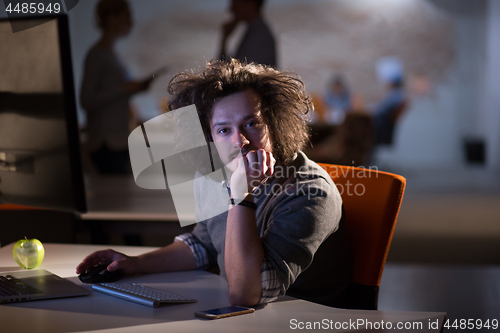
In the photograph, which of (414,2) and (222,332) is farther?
(414,2)

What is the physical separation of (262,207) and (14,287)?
1.84 ft

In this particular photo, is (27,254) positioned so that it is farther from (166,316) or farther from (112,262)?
(166,316)

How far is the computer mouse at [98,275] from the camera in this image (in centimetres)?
102

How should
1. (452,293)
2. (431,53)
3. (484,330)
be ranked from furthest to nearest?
(431,53), (452,293), (484,330)

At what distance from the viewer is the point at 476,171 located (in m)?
6.79

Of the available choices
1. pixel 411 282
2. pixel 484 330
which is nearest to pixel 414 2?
pixel 411 282

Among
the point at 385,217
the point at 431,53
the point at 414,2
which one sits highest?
the point at 414,2

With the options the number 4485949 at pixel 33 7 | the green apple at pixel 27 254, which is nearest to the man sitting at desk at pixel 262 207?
the green apple at pixel 27 254

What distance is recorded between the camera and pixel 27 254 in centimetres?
114

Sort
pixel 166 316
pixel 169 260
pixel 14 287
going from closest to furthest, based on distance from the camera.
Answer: pixel 166 316 → pixel 14 287 → pixel 169 260

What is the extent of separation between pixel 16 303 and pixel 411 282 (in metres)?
2.32

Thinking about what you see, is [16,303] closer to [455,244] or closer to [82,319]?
[82,319]

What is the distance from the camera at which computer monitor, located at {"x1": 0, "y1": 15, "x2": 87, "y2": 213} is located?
109 cm

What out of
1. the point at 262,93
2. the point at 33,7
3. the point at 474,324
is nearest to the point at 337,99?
the point at 474,324
